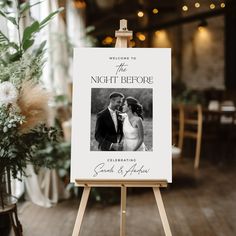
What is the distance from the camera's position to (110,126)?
7.22 feet

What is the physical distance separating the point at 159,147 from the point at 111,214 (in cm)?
144

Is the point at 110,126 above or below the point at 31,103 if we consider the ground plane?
below

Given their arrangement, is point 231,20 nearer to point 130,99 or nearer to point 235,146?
point 235,146

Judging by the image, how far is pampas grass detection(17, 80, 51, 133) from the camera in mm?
2359

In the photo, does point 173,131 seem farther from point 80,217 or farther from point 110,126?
point 80,217

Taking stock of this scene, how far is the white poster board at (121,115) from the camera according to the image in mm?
2152

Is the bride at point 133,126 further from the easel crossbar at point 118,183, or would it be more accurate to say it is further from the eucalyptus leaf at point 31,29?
the eucalyptus leaf at point 31,29

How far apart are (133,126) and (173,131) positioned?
3823mm

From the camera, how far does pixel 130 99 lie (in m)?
2.22

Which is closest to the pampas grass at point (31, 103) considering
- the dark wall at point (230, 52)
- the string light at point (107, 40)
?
the dark wall at point (230, 52)

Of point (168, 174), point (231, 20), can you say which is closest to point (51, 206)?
point (168, 174)

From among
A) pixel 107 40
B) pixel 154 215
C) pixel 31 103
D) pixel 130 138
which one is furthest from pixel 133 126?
pixel 107 40

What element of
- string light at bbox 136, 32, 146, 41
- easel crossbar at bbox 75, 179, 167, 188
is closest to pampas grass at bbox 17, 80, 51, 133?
easel crossbar at bbox 75, 179, 167, 188

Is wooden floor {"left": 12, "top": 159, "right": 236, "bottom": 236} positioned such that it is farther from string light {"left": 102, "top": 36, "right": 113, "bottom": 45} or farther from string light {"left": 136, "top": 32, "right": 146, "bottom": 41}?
string light {"left": 102, "top": 36, "right": 113, "bottom": 45}
